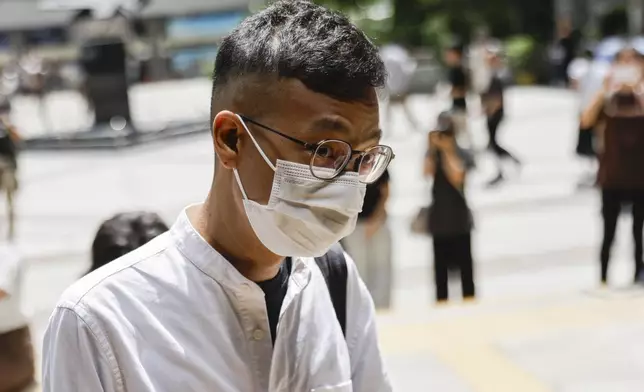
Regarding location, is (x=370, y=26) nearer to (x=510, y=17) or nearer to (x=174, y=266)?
(x=510, y=17)

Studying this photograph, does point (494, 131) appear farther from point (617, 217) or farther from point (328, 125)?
point (328, 125)

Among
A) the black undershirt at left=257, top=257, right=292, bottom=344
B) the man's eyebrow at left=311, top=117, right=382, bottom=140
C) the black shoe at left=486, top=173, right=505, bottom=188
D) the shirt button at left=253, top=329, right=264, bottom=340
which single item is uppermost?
the man's eyebrow at left=311, top=117, right=382, bottom=140

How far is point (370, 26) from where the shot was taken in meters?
26.7

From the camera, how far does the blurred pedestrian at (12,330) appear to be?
3309mm

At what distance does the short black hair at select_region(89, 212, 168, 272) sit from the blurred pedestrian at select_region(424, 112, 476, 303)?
285cm

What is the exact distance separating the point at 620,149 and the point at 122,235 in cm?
413

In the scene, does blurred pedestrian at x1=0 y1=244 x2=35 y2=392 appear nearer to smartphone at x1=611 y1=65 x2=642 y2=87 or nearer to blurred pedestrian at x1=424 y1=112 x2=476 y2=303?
blurred pedestrian at x1=424 y1=112 x2=476 y2=303

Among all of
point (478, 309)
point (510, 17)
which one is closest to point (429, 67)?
point (510, 17)

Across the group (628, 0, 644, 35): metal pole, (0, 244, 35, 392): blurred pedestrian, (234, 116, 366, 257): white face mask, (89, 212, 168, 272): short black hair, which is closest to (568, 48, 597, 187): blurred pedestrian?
(89, 212, 168, 272): short black hair

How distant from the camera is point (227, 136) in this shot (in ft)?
5.06

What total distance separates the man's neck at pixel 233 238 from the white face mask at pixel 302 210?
0.02m

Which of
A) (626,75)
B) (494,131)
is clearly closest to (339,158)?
(626,75)

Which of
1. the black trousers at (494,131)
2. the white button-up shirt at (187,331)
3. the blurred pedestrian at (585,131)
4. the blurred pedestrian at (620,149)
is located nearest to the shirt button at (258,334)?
the white button-up shirt at (187,331)

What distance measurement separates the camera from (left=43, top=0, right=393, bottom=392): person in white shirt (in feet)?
4.63
